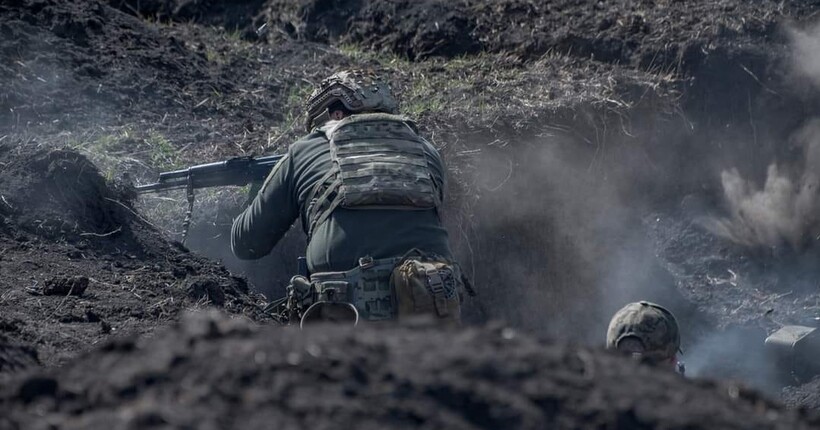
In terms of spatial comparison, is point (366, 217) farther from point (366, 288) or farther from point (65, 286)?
point (65, 286)

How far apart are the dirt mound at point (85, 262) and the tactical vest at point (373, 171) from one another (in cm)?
100

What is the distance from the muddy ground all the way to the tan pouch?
121 cm

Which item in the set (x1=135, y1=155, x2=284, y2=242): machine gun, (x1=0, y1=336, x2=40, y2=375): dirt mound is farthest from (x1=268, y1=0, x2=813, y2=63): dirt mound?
(x1=0, y1=336, x2=40, y2=375): dirt mound

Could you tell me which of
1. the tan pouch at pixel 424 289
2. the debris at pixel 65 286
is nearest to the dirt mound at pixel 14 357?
the debris at pixel 65 286

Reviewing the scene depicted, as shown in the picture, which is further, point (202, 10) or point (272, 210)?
point (202, 10)

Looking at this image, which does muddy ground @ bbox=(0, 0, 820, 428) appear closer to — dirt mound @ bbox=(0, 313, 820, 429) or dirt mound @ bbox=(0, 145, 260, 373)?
dirt mound @ bbox=(0, 145, 260, 373)

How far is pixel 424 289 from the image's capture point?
533 centimetres

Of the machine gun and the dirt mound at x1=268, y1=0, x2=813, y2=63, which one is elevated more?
the dirt mound at x1=268, y1=0, x2=813, y2=63

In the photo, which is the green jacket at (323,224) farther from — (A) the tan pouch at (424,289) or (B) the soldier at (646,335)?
(B) the soldier at (646,335)

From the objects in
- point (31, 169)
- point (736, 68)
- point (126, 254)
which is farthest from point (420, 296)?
point (736, 68)

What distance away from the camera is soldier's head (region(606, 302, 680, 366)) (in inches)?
184

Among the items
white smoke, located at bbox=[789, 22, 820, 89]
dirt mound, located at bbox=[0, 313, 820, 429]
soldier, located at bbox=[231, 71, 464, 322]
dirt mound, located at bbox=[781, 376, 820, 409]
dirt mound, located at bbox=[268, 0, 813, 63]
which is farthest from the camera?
dirt mound, located at bbox=[268, 0, 813, 63]

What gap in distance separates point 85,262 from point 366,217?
1786 millimetres

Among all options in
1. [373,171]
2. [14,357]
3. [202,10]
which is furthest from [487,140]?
[14,357]
